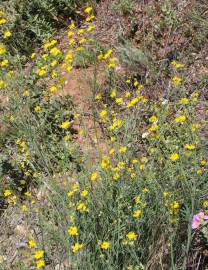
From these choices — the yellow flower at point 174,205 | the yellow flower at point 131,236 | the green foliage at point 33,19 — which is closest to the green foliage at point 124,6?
the green foliage at point 33,19

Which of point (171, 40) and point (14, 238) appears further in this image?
point (171, 40)

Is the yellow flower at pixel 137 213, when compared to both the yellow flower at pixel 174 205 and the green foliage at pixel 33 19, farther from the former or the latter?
the green foliage at pixel 33 19

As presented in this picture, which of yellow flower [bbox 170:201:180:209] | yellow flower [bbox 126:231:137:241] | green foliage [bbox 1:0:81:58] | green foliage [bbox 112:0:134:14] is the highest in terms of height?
green foliage [bbox 112:0:134:14]

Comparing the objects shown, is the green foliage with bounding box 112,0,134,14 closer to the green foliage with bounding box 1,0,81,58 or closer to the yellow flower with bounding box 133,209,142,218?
the green foliage with bounding box 1,0,81,58

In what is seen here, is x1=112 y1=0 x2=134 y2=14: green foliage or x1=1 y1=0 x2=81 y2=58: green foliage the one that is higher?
x1=112 y1=0 x2=134 y2=14: green foliage

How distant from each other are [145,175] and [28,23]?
283cm

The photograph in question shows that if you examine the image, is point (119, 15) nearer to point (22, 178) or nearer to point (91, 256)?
point (22, 178)

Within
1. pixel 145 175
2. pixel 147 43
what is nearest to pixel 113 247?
pixel 145 175

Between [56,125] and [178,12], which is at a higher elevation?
[178,12]

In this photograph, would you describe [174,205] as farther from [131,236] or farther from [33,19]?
[33,19]

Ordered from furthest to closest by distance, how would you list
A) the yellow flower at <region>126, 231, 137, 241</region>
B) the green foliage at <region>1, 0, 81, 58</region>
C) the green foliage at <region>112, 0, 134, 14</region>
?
1. the green foliage at <region>1, 0, 81, 58</region>
2. the green foliage at <region>112, 0, 134, 14</region>
3. the yellow flower at <region>126, 231, 137, 241</region>

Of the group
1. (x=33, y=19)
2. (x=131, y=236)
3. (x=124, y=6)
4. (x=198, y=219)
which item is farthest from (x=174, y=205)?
(x=33, y=19)

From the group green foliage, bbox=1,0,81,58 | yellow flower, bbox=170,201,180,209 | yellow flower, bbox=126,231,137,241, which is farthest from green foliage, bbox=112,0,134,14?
yellow flower, bbox=126,231,137,241

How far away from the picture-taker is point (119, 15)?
4887 mm
